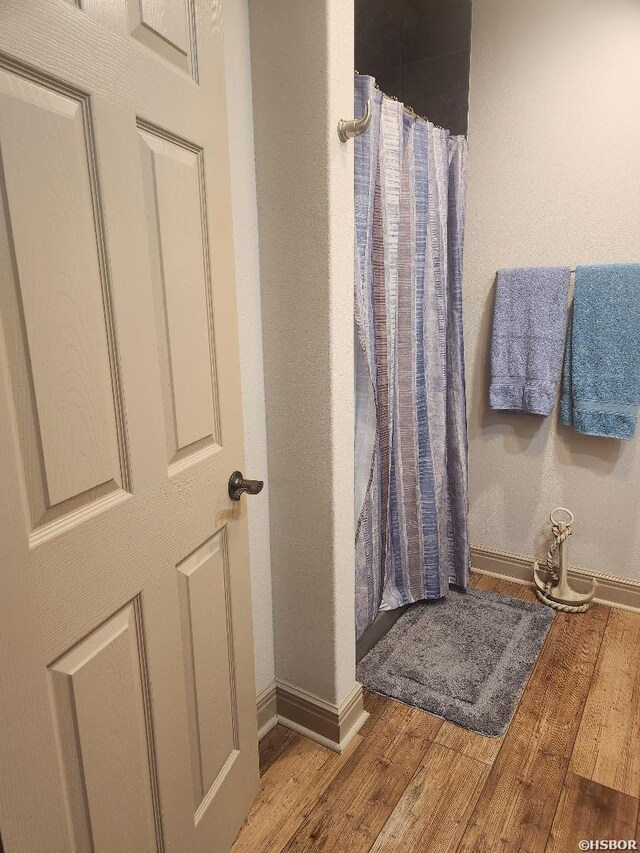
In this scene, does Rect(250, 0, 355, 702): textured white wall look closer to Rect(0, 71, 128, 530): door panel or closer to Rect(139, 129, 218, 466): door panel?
Rect(139, 129, 218, 466): door panel

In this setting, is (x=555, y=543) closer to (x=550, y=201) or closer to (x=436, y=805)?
(x=436, y=805)

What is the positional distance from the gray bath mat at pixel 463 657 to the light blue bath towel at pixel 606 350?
811mm

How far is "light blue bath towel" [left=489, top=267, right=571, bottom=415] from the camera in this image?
2.16 m

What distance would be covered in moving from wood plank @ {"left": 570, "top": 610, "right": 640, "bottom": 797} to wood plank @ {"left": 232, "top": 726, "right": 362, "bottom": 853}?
0.65m

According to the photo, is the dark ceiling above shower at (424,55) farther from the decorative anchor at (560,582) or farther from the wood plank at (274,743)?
the wood plank at (274,743)

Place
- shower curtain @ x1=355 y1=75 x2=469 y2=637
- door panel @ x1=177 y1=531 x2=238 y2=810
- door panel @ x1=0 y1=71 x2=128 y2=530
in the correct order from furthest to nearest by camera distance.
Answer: shower curtain @ x1=355 y1=75 x2=469 y2=637
door panel @ x1=177 y1=531 x2=238 y2=810
door panel @ x1=0 y1=71 x2=128 y2=530

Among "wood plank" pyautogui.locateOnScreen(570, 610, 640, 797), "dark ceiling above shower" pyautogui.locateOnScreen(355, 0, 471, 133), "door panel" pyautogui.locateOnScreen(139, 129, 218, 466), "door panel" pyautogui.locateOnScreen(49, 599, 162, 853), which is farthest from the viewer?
"dark ceiling above shower" pyautogui.locateOnScreen(355, 0, 471, 133)

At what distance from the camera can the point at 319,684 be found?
5.26 feet

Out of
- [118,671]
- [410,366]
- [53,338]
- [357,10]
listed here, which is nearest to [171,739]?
[118,671]

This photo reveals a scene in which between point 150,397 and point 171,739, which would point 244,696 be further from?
point 150,397

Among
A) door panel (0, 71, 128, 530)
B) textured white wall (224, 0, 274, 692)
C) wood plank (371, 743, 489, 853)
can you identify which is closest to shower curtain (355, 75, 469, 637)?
textured white wall (224, 0, 274, 692)

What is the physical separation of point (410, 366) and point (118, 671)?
1401 millimetres

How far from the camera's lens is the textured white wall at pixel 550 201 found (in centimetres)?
200

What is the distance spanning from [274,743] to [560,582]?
1.34 m
